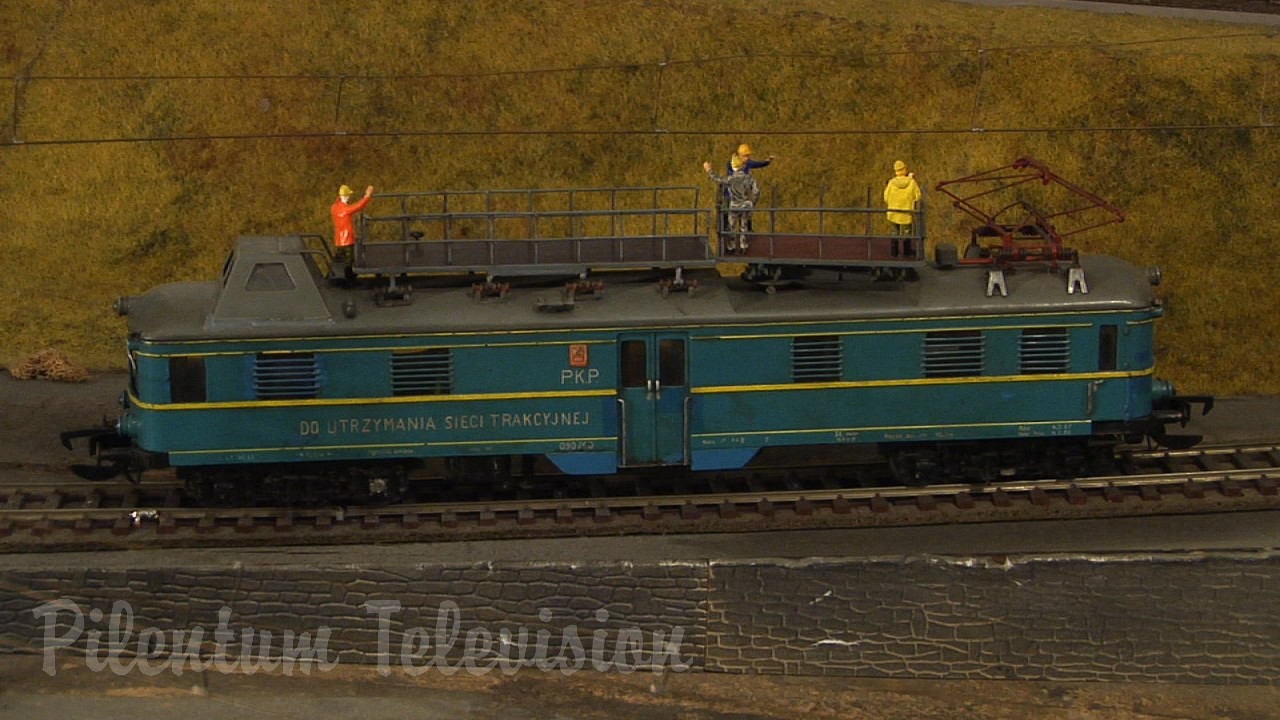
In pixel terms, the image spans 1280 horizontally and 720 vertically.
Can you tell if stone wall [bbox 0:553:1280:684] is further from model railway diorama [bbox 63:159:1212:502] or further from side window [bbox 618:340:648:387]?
side window [bbox 618:340:648:387]

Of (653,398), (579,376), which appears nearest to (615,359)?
(579,376)

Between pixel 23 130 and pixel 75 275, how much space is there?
4344mm

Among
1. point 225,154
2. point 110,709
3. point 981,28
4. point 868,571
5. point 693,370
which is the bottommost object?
point 110,709

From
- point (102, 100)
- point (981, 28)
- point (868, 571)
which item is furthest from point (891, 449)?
point (102, 100)

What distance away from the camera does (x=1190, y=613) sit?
20469 mm

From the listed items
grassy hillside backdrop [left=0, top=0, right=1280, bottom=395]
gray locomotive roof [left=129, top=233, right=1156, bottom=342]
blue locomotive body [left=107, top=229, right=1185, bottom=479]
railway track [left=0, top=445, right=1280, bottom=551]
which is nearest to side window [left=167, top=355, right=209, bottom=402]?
blue locomotive body [left=107, top=229, right=1185, bottom=479]

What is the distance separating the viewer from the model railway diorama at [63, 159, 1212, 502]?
22250mm

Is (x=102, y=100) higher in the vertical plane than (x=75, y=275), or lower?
higher

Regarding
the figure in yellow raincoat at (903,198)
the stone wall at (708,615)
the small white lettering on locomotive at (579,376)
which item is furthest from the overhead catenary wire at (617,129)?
the stone wall at (708,615)

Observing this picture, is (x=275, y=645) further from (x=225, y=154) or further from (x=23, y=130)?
(x=23, y=130)

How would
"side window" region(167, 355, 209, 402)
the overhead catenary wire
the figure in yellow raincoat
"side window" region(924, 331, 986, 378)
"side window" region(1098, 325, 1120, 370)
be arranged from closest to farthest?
"side window" region(167, 355, 209, 402)
"side window" region(924, 331, 986, 378)
"side window" region(1098, 325, 1120, 370)
the figure in yellow raincoat
the overhead catenary wire

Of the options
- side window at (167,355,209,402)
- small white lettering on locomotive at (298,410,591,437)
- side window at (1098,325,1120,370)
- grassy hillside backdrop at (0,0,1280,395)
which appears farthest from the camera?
grassy hillside backdrop at (0,0,1280,395)

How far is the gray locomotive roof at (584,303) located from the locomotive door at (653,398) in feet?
1.20

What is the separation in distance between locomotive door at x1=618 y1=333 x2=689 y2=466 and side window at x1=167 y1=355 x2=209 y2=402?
5.98m
